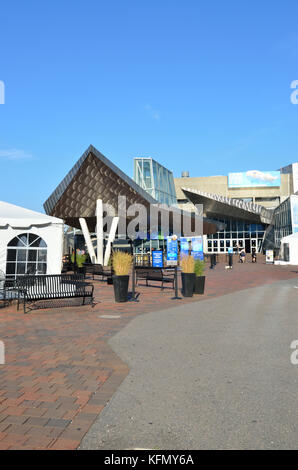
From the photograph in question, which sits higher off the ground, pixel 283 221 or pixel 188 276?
pixel 283 221

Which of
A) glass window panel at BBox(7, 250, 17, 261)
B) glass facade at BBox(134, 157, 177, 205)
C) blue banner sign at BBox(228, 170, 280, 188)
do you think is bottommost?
glass window panel at BBox(7, 250, 17, 261)

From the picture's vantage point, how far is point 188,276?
11055 millimetres

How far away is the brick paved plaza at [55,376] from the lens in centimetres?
272

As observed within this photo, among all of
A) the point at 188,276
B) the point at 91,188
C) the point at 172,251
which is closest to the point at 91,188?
the point at 91,188

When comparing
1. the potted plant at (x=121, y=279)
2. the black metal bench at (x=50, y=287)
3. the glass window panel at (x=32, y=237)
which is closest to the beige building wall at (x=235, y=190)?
the glass window panel at (x=32, y=237)

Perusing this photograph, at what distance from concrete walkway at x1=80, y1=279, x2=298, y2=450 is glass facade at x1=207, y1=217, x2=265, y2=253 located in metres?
48.9

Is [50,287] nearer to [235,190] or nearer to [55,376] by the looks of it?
[55,376]

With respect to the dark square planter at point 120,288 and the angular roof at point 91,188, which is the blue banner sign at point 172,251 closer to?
the angular roof at point 91,188

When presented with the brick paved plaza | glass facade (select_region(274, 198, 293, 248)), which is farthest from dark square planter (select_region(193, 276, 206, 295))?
glass facade (select_region(274, 198, 293, 248))

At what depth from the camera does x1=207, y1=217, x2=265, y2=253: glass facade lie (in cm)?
5419

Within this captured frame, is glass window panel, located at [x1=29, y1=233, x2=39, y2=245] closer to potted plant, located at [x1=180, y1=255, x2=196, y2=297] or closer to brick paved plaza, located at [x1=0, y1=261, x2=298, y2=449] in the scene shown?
brick paved plaza, located at [x1=0, y1=261, x2=298, y2=449]

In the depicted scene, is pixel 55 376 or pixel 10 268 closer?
pixel 55 376

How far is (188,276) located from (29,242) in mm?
5664

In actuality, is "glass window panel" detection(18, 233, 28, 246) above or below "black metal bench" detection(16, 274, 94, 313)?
above
